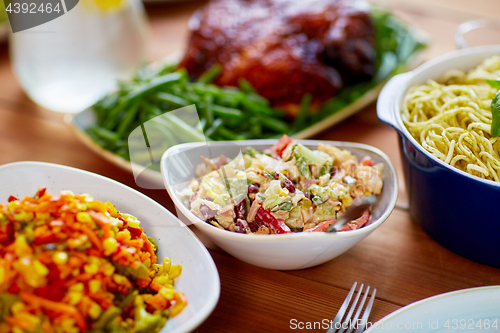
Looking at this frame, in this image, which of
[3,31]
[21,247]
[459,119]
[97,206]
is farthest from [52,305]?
[3,31]

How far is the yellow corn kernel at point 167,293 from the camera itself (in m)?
1.02

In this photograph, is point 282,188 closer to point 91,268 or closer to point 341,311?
point 341,311

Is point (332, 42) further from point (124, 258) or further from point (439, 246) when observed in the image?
point (124, 258)

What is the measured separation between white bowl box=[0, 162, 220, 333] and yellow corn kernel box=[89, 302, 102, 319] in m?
0.16

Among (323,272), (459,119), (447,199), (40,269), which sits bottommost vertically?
(323,272)

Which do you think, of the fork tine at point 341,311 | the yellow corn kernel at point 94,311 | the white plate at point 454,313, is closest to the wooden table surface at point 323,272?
the fork tine at point 341,311

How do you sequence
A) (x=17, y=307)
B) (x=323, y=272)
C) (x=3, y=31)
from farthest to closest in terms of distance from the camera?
1. (x=3, y=31)
2. (x=323, y=272)
3. (x=17, y=307)

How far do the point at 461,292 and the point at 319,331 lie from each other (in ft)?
1.29

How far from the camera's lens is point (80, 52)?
1.97m

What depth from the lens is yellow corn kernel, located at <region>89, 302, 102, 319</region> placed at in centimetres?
92

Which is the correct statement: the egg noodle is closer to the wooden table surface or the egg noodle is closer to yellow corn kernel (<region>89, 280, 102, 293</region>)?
the wooden table surface

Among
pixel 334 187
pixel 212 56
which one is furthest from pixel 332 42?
A: pixel 334 187

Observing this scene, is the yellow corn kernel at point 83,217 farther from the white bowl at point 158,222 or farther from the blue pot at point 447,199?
the blue pot at point 447,199

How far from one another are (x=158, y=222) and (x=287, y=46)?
1259mm
